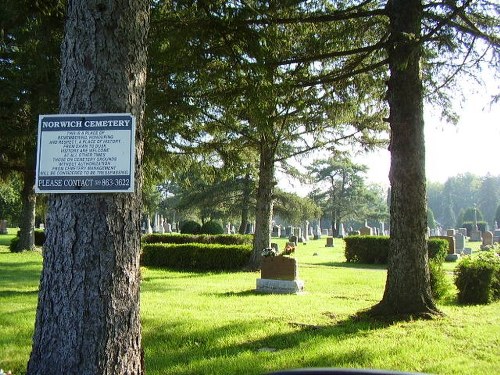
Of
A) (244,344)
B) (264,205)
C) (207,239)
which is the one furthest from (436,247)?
(244,344)

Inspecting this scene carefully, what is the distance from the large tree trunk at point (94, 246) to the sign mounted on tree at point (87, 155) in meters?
0.07

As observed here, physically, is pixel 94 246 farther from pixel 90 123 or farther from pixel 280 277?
pixel 280 277

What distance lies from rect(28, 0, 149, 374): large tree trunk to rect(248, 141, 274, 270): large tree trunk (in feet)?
44.4

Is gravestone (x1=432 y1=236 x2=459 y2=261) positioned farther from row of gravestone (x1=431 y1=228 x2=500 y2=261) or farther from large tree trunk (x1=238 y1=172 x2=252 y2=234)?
large tree trunk (x1=238 y1=172 x2=252 y2=234)

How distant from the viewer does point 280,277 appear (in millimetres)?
11711

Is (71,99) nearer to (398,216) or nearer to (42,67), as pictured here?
(42,67)

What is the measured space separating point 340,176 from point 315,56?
53701 mm

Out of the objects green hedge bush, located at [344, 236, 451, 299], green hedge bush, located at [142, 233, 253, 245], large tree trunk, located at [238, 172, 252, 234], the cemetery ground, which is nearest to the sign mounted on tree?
the cemetery ground

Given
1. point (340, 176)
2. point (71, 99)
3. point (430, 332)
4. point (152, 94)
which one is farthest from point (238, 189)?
point (340, 176)

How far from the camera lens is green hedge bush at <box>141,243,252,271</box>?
59.6 feet

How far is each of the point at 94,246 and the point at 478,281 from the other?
898cm

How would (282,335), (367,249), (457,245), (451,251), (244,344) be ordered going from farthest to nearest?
(457,245) < (451,251) < (367,249) < (282,335) < (244,344)

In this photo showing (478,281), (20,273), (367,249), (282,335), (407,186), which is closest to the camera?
(282,335)

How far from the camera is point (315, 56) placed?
8.34 metres
